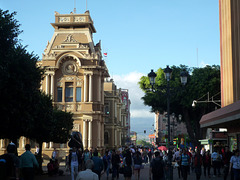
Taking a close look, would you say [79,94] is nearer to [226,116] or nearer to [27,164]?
[226,116]

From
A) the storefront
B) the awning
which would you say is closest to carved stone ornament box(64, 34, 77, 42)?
the storefront

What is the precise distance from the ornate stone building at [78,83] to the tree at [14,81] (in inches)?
1176

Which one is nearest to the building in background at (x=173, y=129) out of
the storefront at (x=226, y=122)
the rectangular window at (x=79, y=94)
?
the rectangular window at (x=79, y=94)

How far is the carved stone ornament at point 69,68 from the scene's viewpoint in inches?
2012

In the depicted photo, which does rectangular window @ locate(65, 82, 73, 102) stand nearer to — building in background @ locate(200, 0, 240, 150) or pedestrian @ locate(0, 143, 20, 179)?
building in background @ locate(200, 0, 240, 150)

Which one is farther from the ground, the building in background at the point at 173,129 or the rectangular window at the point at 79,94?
the rectangular window at the point at 79,94

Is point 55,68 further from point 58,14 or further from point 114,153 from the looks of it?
point 114,153

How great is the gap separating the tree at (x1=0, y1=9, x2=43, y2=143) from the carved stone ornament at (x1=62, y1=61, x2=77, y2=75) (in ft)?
101

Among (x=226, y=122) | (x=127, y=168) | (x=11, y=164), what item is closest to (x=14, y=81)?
(x=127, y=168)

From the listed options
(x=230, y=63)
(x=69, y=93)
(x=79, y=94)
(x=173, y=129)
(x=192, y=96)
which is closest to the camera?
(x=230, y=63)

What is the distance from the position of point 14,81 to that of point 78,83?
106 feet

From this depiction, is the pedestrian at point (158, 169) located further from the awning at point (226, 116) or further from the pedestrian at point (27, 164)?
the awning at point (226, 116)

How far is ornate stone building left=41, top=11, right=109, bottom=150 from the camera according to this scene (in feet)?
165

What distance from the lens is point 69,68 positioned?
51.2 m
